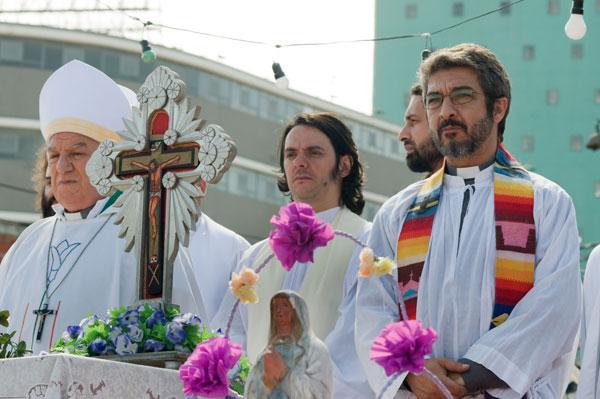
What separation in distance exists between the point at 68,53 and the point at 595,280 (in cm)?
3685

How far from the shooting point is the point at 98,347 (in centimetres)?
597

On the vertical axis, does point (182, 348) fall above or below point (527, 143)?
above

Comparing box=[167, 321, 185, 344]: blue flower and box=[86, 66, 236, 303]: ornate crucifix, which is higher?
box=[86, 66, 236, 303]: ornate crucifix

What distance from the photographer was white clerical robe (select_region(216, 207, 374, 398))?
20.6 ft

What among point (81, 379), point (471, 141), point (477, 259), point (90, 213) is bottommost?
point (81, 379)

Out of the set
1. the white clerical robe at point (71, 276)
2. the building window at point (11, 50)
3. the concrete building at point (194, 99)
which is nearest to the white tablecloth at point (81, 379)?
the white clerical robe at point (71, 276)

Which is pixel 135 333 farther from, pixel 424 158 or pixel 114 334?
pixel 424 158

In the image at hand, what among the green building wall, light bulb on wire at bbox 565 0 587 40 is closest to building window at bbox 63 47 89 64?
the green building wall

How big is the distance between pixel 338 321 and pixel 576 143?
51.8 meters

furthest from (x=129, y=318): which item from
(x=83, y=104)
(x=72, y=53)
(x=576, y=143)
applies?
(x=576, y=143)

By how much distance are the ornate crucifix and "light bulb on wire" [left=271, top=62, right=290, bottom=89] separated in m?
4.95

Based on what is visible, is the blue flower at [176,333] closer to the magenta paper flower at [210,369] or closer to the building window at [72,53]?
the magenta paper flower at [210,369]

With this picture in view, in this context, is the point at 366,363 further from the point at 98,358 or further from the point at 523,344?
the point at 98,358

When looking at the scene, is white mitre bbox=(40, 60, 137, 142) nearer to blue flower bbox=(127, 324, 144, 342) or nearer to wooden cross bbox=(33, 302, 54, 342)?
wooden cross bbox=(33, 302, 54, 342)
